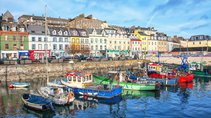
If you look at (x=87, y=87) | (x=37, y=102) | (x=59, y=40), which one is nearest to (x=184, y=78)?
(x=87, y=87)

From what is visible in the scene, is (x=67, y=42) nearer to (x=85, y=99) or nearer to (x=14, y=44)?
(x=14, y=44)

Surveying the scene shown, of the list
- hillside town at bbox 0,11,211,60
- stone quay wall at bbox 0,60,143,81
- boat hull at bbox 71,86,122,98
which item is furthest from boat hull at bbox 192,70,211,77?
boat hull at bbox 71,86,122,98

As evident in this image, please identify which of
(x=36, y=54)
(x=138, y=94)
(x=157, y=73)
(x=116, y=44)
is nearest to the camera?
(x=138, y=94)

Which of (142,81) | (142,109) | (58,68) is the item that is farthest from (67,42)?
(142,109)

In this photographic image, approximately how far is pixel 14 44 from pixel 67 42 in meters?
16.4

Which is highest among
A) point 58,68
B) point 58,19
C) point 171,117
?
point 58,19

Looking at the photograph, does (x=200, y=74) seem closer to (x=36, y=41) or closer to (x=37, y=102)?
(x=37, y=102)

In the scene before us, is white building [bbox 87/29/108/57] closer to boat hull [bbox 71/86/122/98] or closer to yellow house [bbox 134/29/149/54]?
yellow house [bbox 134/29/149/54]

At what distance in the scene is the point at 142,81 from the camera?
40594 mm

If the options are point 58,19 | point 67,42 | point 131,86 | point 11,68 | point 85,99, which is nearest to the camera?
point 85,99

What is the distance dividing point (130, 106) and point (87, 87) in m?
8.00

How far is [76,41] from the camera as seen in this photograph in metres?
80.4

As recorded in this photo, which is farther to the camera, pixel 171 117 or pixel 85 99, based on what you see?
pixel 85 99

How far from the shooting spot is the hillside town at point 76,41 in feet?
220
